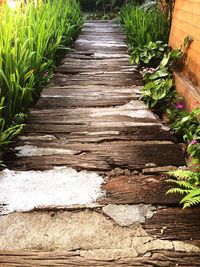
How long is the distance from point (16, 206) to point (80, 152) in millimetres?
655

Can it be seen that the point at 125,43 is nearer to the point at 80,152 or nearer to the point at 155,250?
the point at 80,152

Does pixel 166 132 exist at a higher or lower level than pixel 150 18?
lower

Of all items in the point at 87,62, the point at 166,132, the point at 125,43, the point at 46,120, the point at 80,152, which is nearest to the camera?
the point at 80,152

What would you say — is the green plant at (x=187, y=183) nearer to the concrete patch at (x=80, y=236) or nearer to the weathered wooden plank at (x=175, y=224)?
the weathered wooden plank at (x=175, y=224)

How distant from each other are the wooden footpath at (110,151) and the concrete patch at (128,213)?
0.09 feet

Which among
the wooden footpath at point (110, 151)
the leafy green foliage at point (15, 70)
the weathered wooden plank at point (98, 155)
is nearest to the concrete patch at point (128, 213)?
the wooden footpath at point (110, 151)

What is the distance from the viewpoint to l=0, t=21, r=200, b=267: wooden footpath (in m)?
1.23

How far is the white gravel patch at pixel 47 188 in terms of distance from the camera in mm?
1534

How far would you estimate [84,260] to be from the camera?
1.20 m

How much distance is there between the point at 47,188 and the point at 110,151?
0.56m

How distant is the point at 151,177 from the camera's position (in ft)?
5.79

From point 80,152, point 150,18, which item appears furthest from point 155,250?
point 150,18

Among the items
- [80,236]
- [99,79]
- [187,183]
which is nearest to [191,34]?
[99,79]

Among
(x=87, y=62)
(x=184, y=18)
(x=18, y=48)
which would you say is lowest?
(x=87, y=62)
